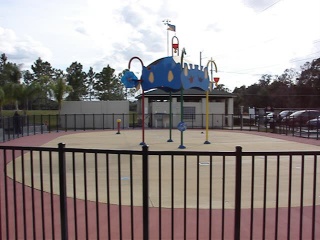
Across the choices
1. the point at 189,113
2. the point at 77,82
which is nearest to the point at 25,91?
the point at 189,113

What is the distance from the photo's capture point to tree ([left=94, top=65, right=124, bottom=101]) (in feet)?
184

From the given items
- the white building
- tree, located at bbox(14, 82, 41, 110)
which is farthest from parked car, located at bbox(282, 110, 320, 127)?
tree, located at bbox(14, 82, 41, 110)

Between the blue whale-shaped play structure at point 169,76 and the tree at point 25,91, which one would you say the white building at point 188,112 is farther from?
the blue whale-shaped play structure at point 169,76

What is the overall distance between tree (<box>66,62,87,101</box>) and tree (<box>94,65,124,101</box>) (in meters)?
2.52

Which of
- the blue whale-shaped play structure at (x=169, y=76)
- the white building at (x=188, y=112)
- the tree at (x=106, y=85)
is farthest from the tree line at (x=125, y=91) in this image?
the blue whale-shaped play structure at (x=169, y=76)

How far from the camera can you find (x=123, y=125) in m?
29.1

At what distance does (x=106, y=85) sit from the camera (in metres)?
56.2

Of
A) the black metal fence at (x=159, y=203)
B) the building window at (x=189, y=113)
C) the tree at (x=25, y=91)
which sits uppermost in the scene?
the tree at (x=25, y=91)

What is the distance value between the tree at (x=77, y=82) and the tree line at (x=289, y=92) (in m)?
28.9

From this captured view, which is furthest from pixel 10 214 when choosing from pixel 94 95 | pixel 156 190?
pixel 94 95

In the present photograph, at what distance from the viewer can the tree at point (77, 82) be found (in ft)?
176

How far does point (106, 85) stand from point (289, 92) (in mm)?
34740

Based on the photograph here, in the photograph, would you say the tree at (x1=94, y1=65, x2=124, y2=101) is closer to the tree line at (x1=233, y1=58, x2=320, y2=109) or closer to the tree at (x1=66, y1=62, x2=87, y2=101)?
the tree at (x1=66, y1=62, x2=87, y2=101)

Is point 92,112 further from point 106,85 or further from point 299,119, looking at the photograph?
point 106,85
